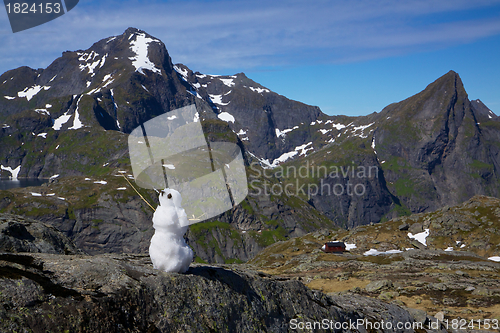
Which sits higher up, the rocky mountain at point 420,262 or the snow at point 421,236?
the rocky mountain at point 420,262

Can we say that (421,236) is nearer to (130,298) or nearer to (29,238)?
(29,238)

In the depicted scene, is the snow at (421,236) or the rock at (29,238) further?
the snow at (421,236)

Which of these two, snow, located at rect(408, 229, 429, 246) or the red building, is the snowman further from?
snow, located at rect(408, 229, 429, 246)

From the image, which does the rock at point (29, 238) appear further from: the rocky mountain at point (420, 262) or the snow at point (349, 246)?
the snow at point (349, 246)

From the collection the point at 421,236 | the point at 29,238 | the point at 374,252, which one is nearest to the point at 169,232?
the point at 29,238

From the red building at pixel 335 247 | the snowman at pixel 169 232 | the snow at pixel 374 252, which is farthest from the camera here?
the red building at pixel 335 247

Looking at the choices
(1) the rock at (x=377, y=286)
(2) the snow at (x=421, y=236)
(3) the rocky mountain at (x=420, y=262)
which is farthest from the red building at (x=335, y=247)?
(1) the rock at (x=377, y=286)

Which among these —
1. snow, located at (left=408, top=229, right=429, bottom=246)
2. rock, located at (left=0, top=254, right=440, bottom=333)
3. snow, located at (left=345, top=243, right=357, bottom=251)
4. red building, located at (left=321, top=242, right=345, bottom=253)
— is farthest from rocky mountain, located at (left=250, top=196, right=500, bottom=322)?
rock, located at (left=0, top=254, right=440, bottom=333)

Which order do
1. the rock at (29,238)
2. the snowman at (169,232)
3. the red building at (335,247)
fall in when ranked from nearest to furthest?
the snowman at (169,232) → the rock at (29,238) → the red building at (335,247)

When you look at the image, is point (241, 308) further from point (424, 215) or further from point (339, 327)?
point (424, 215)
